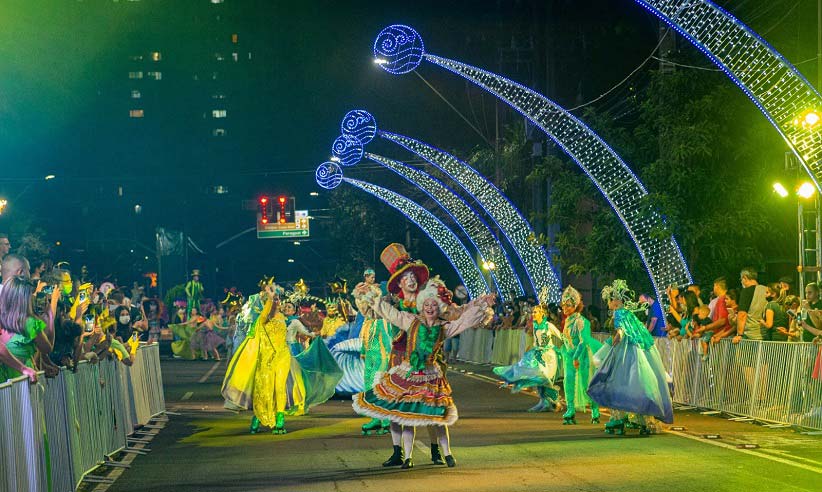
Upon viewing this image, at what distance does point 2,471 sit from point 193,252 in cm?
12035

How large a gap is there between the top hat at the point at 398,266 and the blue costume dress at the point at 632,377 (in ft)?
12.2

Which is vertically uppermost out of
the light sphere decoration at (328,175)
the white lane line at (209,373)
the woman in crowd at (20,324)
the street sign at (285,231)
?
the light sphere decoration at (328,175)

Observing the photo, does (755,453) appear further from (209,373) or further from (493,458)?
(209,373)

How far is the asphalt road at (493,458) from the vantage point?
39.9ft

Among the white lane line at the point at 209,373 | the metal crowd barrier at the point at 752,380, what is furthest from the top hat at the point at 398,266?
the white lane line at the point at 209,373

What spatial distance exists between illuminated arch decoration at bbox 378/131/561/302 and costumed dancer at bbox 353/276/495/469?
2171 centimetres

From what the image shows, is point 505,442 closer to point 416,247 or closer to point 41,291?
point 41,291

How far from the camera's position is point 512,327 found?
37.4 metres

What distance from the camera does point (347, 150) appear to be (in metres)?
36.1

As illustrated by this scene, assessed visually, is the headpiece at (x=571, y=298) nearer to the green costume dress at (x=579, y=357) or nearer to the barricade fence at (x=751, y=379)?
the green costume dress at (x=579, y=357)

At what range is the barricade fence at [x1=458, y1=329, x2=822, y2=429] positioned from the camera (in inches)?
685

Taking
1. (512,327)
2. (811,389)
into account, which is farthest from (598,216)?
(811,389)

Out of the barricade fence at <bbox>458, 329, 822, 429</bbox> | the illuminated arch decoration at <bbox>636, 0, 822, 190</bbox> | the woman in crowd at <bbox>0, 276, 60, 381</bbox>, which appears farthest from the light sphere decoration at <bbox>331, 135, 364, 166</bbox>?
the woman in crowd at <bbox>0, 276, 60, 381</bbox>

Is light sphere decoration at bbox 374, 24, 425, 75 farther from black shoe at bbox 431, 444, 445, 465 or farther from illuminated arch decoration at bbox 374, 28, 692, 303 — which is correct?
black shoe at bbox 431, 444, 445, 465
